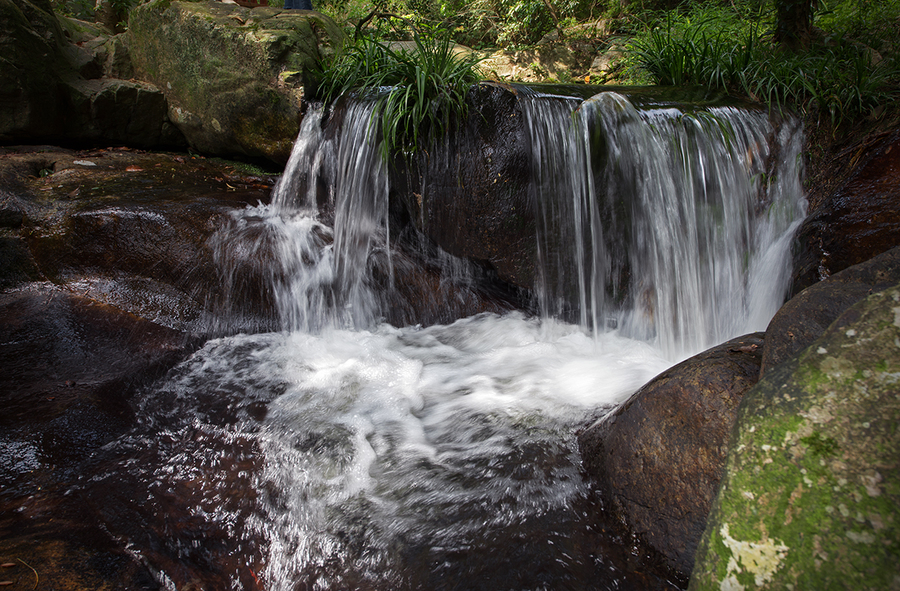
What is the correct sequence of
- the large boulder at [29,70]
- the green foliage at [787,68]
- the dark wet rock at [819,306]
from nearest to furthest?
the dark wet rock at [819,306]
the green foliage at [787,68]
the large boulder at [29,70]

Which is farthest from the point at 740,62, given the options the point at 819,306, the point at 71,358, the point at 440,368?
the point at 71,358

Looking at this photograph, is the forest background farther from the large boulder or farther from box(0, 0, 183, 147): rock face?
the large boulder

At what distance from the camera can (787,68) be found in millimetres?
4453

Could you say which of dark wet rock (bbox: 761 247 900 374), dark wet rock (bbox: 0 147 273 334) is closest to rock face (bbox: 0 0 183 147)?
dark wet rock (bbox: 0 147 273 334)

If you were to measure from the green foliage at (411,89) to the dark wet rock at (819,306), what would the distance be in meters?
2.90

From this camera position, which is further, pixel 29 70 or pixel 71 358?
pixel 29 70

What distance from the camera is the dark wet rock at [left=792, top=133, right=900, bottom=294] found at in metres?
3.03

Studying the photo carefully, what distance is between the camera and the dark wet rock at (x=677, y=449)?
183 cm

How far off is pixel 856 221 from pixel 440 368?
3.11 meters

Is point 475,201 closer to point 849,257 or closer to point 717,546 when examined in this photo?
point 849,257

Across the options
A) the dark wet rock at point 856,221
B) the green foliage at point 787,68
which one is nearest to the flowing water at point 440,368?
the dark wet rock at point 856,221

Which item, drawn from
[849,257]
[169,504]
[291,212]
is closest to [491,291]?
[291,212]

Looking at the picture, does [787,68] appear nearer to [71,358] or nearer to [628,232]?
[628,232]

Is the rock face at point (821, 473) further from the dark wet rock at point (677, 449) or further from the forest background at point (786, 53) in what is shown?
the forest background at point (786, 53)
